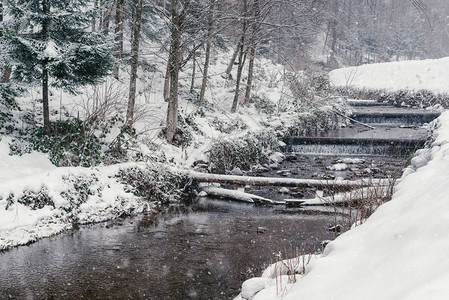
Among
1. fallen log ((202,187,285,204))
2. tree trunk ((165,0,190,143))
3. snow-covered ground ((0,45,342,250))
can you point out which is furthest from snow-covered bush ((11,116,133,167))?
fallen log ((202,187,285,204))

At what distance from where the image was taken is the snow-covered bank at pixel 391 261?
2088 mm

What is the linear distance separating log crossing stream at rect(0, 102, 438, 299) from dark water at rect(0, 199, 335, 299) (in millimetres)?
14

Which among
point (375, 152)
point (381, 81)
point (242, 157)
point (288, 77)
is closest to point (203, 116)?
point (242, 157)

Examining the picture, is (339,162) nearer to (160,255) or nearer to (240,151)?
(240,151)

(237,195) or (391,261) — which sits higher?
(391,261)

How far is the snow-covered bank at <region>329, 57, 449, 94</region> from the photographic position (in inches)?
958

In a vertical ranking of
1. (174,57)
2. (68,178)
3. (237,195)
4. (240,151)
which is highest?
(174,57)

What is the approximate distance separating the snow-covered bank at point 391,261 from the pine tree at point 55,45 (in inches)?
317

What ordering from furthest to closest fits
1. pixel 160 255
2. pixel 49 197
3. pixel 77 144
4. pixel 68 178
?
pixel 77 144
pixel 68 178
pixel 49 197
pixel 160 255

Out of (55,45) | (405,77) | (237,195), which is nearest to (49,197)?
(55,45)

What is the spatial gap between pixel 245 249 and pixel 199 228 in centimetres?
149

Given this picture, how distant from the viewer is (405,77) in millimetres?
27828

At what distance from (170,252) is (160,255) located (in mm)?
208

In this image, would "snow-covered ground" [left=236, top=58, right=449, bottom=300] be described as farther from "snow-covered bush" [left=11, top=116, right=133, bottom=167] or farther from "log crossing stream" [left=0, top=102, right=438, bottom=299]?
"snow-covered bush" [left=11, top=116, right=133, bottom=167]
